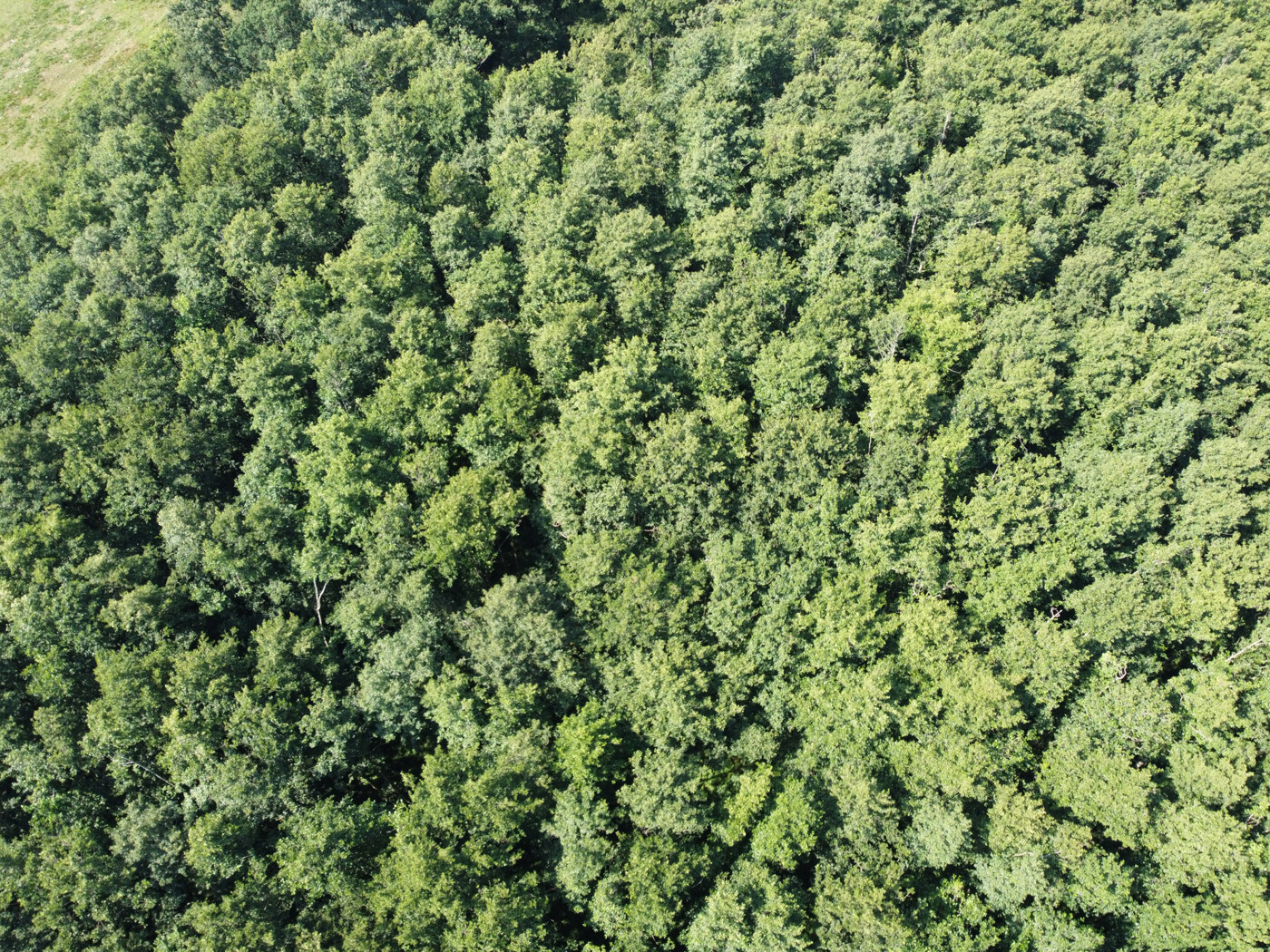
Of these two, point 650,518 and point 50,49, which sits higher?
point 50,49

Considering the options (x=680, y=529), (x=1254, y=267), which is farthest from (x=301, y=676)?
(x=1254, y=267)

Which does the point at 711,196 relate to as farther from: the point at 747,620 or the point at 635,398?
the point at 747,620

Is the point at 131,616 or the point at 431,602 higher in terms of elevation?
the point at 131,616

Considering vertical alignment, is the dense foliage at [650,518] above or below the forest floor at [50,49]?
below

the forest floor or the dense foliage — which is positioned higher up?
the forest floor

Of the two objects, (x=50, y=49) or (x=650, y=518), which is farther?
(x=50, y=49)
